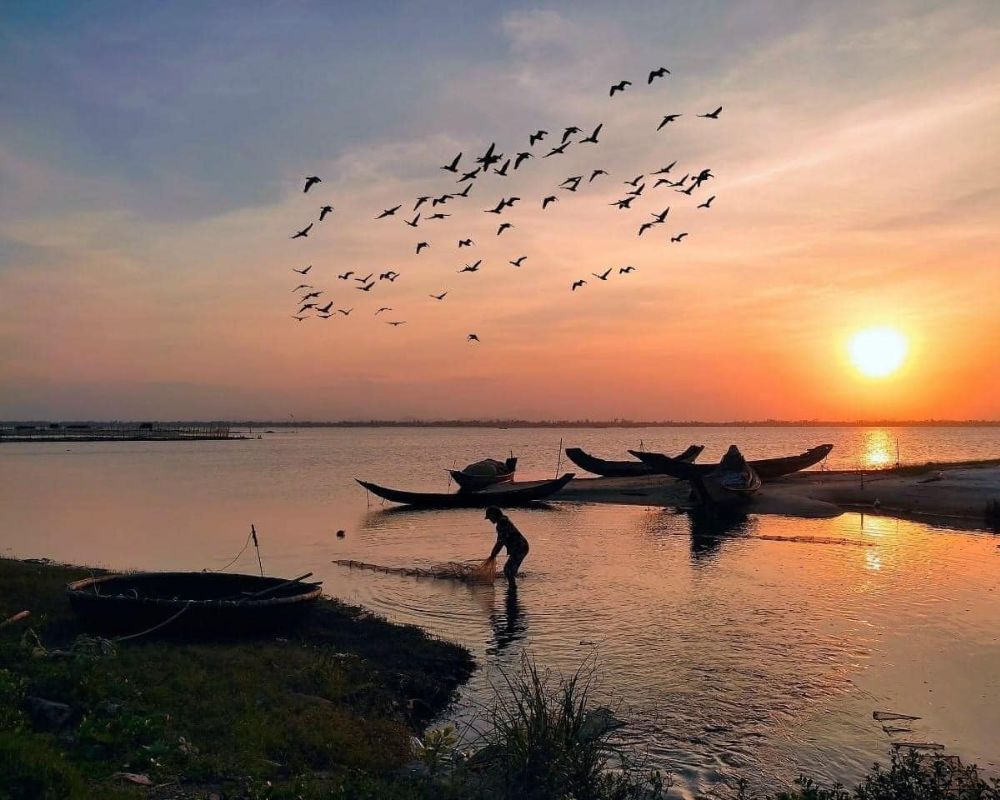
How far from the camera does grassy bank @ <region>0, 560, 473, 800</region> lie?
795cm

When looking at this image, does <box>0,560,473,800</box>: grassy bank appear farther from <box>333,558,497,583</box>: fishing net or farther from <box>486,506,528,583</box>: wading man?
<box>333,558,497,583</box>: fishing net

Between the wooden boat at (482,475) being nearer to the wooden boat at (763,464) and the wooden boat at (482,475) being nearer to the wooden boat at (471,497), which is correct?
the wooden boat at (471,497)

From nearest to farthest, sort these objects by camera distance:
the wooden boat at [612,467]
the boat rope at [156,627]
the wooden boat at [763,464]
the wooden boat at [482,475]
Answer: the boat rope at [156,627], the wooden boat at [763,464], the wooden boat at [482,475], the wooden boat at [612,467]

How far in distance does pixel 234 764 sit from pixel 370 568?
16.8 m

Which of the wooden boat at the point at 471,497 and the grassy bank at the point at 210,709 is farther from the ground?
the grassy bank at the point at 210,709

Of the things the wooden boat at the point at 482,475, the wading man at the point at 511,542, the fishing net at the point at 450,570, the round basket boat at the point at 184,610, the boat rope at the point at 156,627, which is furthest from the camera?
the wooden boat at the point at 482,475

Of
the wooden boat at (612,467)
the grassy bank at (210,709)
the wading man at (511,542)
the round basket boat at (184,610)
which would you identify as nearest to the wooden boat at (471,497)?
the wooden boat at (612,467)

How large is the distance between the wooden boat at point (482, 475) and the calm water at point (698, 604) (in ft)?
29.5

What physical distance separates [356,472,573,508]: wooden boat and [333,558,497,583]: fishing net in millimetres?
19595

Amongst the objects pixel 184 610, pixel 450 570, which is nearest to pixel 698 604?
pixel 450 570

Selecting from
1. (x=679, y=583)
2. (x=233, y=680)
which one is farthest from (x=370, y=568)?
(x=233, y=680)

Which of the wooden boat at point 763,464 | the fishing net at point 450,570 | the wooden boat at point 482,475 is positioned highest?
the wooden boat at point 763,464

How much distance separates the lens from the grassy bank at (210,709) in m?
7.95

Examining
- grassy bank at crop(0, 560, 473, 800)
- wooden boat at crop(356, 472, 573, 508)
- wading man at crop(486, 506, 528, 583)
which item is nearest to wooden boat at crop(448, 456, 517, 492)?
wooden boat at crop(356, 472, 573, 508)
